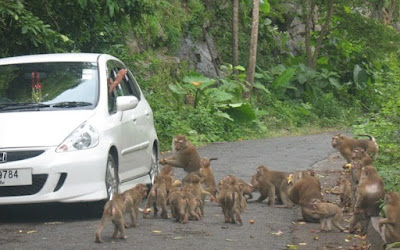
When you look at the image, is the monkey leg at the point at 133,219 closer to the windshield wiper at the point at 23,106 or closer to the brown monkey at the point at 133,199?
the brown monkey at the point at 133,199

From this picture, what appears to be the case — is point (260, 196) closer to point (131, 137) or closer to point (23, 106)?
point (131, 137)

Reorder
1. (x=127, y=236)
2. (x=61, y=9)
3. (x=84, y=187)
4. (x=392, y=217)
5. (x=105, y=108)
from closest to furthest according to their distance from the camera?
(x=392, y=217) → (x=127, y=236) → (x=84, y=187) → (x=105, y=108) → (x=61, y=9)

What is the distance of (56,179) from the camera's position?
10.0 metres

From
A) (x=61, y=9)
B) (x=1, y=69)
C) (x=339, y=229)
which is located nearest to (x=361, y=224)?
(x=339, y=229)

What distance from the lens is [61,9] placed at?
17.3 metres

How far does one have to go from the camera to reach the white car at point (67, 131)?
1001 centimetres

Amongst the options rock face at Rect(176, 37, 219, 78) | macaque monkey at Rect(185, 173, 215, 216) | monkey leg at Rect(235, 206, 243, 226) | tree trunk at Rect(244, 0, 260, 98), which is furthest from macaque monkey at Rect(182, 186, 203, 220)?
rock face at Rect(176, 37, 219, 78)

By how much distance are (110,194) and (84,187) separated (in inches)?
22.6

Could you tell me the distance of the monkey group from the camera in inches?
368

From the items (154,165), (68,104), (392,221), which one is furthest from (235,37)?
(392,221)

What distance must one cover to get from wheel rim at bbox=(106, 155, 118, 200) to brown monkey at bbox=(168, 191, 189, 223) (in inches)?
27.9

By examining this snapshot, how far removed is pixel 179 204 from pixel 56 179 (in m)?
1.37

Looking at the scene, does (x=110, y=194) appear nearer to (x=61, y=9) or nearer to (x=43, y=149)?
(x=43, y=149)

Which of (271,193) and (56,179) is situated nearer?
(56,179)
